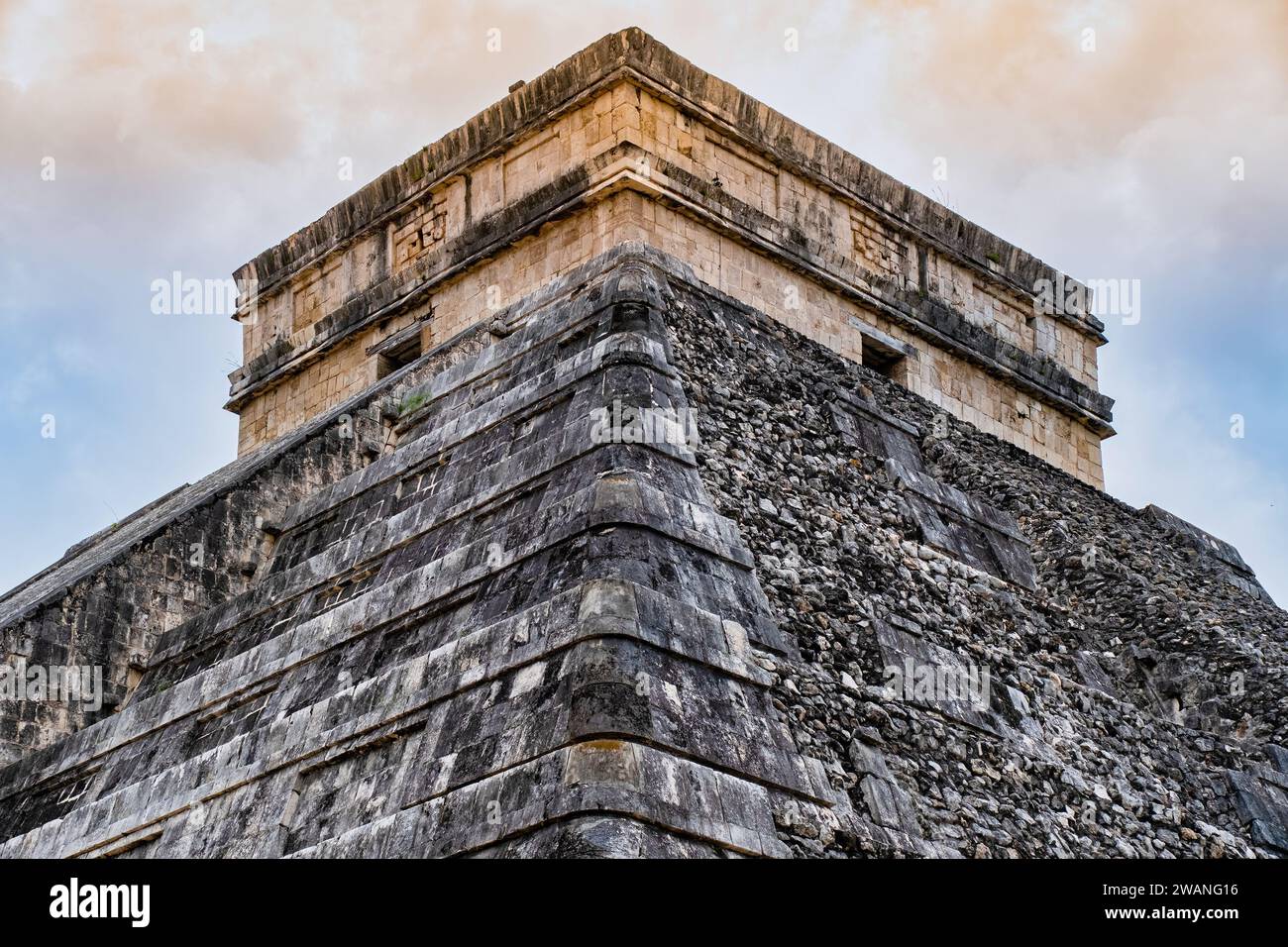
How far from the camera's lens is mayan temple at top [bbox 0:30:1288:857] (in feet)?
33.4

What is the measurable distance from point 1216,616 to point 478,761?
7.92 m

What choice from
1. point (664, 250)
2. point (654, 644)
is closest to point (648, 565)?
point (654, 644)

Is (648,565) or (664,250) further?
(664,250)

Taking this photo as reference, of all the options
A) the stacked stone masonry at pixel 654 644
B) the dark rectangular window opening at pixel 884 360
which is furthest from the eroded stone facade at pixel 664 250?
the stacked stone masonry at pixel 654 644

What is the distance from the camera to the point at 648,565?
35.3ft

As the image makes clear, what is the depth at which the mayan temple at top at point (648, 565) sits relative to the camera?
1019cm

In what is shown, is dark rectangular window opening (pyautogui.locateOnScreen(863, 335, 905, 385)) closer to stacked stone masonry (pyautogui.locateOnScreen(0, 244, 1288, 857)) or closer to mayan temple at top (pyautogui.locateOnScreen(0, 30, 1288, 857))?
mayan temple at top (pyautogui.locateOnScreen(0, 30, 1288, 857))

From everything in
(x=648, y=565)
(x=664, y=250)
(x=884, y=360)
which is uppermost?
(x=664, y=250)

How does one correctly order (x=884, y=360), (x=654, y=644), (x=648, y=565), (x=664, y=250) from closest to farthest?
(x=654, y=644), (x=648, y=565), (x=664, y=250), (x=884, y=360)

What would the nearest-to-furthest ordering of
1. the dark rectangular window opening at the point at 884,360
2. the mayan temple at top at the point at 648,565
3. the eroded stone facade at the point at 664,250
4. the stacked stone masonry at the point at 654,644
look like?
the stacked stone masonry at the point at 654,644, the mayan temple at top at the point at 648,565, the eroded stone facade at the point at 664,250, the dark rectangular window opening at the point at 884,360

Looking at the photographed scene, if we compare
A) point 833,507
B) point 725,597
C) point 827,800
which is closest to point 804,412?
point 833,507

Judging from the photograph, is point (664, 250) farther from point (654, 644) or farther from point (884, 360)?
point (654, 644)

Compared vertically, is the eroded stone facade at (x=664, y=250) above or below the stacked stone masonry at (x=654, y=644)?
above

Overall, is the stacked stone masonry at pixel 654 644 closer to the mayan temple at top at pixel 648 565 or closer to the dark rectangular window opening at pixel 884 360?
the mayan temple at top at pixel 648 565
